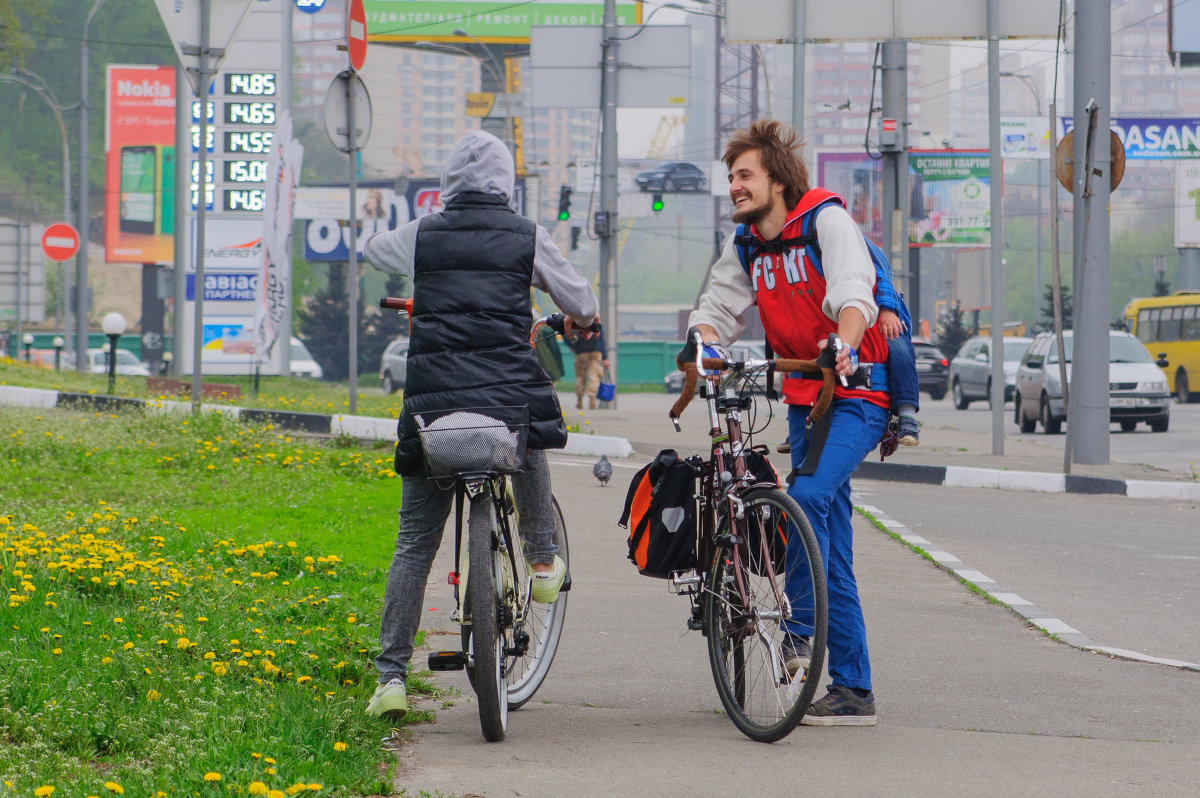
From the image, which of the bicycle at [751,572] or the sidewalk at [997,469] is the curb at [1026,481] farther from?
the bicycle at [751,572]

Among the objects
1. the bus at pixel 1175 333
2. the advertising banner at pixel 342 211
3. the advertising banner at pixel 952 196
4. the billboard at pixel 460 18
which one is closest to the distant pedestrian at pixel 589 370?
the bus at pixel 1175 333

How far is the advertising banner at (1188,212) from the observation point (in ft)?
183

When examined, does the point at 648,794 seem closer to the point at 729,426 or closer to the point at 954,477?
the point at 729,426

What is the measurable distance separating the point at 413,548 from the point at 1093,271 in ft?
37.9

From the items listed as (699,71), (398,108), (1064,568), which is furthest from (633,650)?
(699,71)

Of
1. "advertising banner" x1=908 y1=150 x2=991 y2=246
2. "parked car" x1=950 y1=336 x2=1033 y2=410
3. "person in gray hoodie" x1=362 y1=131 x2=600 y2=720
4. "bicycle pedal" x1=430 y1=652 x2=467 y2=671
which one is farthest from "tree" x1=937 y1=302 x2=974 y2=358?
"bicycle pedal" x1=430 y1=652 x2=467 y2=671

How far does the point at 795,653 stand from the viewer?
4.50m

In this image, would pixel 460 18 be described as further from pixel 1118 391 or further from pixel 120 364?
pixel 1118 391

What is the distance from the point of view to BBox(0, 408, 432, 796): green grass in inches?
154

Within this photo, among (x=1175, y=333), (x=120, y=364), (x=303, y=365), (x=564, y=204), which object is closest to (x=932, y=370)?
(x=1175, y=333)

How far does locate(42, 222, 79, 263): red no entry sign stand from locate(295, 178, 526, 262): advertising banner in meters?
24.6

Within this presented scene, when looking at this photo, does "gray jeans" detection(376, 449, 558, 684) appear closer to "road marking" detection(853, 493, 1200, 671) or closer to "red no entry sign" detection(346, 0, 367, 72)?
"road marking" detection(853, 493, 1200, 671)

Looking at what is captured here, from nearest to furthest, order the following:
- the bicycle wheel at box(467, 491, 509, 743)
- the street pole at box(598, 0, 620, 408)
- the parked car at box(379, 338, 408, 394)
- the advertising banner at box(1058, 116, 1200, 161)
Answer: the bicycle wheel at box(467, 491, 509, 743)
the street pole at box(598, 0, 620, 408)
the parked car at box(379, 338, 408, 394)
the advertising banner at box(1058, 116, 1200, 161)

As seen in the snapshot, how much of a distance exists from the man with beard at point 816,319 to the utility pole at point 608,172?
68.7 ft
